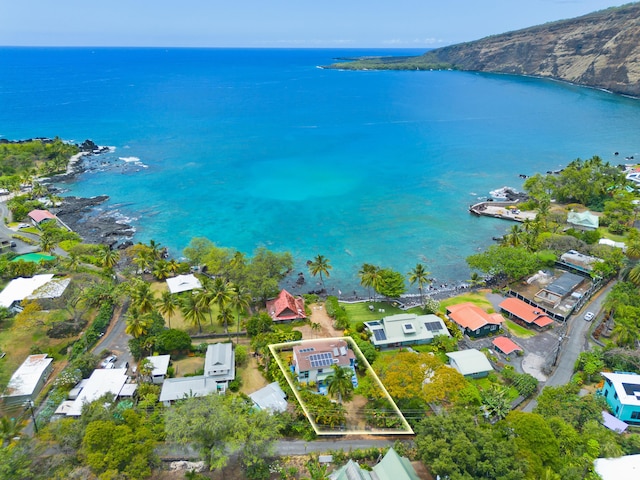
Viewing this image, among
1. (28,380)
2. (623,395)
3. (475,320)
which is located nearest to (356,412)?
(475,320)

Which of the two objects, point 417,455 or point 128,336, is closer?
point 417,455

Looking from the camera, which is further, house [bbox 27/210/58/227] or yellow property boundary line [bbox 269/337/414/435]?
house [bbox 27/210/58/227]

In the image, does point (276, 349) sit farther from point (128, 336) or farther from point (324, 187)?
point (324, 187)

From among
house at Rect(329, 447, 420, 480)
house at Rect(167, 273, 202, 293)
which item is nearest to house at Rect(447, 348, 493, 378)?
house at Rect(329, 447, 420, 480)

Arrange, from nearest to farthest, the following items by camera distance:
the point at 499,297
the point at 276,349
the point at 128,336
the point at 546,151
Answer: the point at 276,349 < the point at 128,336 < the point at 499,297 < the point at 546,151

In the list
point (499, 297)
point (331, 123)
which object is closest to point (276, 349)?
point (499, 297)

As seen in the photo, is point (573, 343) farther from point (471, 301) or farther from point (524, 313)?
point (471, 301)

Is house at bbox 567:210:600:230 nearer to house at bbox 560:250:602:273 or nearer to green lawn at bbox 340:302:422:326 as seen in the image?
house at bbox 560:250:602:273
